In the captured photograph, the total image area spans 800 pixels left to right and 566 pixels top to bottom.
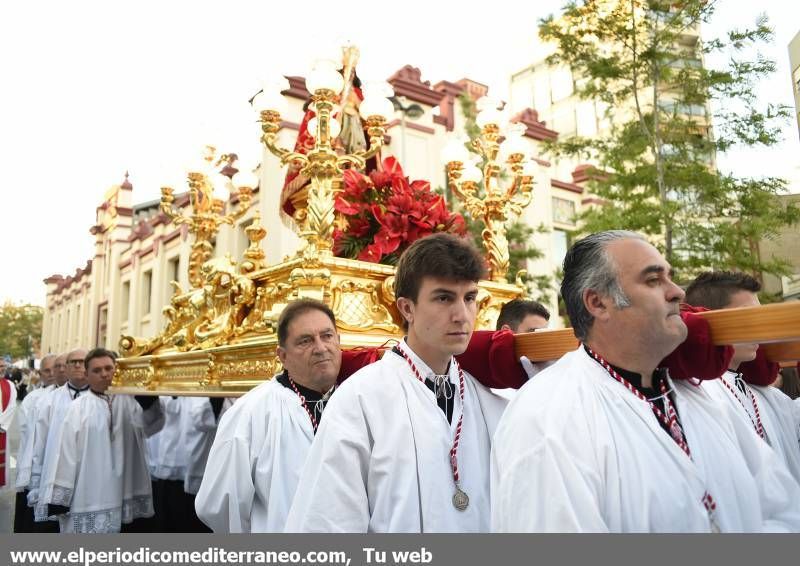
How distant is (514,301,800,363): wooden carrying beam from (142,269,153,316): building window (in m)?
19.7

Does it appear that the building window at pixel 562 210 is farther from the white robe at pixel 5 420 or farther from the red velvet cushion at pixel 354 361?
the red velvet cushion at pixel 354 361

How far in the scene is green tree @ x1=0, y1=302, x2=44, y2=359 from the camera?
34.4m

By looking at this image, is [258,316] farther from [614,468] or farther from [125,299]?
[125,299]

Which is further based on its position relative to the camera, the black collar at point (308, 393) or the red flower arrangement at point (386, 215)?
the red flower arrangement at point (386, 215)

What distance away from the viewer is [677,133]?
27.5ft

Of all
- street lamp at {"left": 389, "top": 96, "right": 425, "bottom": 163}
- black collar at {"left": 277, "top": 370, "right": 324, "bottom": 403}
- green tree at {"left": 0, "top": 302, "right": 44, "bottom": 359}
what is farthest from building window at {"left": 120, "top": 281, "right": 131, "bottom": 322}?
black collar at {"left": 277, "top": 370, "right": 324, "bottom": 403}

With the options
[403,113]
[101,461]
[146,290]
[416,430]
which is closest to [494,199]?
[416,430]

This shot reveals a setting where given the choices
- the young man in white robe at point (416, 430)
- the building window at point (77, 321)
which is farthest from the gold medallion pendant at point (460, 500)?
the building window at point (77, 321)

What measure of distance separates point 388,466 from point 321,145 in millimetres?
2584

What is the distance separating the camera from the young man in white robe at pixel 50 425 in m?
5.88

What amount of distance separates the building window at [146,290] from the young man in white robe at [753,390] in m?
19.5

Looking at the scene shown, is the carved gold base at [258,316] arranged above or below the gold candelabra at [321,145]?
below

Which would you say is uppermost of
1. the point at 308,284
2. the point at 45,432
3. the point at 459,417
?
the point at 308,284

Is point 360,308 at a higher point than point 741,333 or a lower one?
higher
